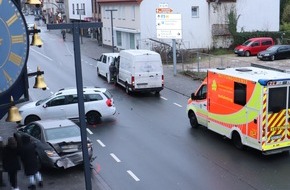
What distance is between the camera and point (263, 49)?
44.4 meters

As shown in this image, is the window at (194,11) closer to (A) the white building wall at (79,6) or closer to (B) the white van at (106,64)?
(B) the white van at (106,64)

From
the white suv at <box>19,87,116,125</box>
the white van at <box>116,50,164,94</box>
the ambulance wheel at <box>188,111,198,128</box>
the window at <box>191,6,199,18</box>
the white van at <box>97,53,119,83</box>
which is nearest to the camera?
the ambulance wheel at <box>188,111,198,128</box>

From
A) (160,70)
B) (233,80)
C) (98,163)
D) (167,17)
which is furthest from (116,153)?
(167,17)

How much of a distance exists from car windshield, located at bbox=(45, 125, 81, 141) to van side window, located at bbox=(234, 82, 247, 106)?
5.47 m

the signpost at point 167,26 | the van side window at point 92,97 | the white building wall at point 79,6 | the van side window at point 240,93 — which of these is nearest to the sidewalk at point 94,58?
the signpost at point 167,26

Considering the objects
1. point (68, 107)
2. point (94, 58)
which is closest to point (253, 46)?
point (94, 58)

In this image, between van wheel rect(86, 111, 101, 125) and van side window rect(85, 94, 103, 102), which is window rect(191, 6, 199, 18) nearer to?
van side window rect(85, 94, 103, 102)

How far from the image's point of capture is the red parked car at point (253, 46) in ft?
143

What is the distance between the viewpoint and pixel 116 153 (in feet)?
53.8

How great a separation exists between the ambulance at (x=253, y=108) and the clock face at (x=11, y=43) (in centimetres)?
1008

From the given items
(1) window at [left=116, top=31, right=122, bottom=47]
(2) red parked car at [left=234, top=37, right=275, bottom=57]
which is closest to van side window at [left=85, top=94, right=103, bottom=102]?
(2) red parked car at [left=234, top=37, right=275, bottom=57]

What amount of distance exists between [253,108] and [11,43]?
10.7 m

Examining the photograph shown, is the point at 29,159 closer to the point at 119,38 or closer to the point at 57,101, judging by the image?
the point at 57,101

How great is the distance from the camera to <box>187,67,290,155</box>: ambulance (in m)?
15.0
